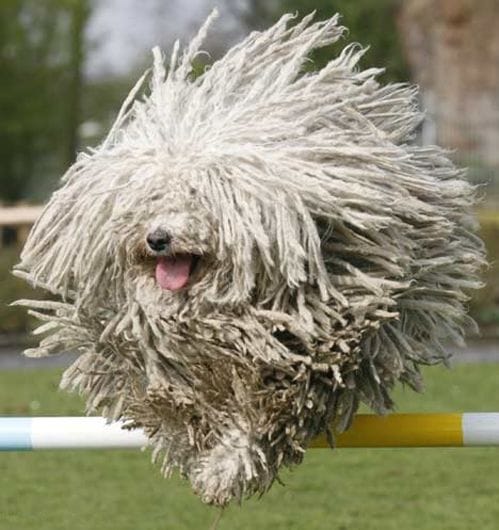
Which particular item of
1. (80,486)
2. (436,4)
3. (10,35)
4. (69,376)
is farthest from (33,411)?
(10,35)

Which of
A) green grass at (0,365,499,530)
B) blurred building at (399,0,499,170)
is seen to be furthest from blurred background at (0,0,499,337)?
green grass at (0,365,499,530)

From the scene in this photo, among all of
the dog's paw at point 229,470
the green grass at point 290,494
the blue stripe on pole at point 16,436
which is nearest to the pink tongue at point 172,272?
the dog's paw at point 229,470

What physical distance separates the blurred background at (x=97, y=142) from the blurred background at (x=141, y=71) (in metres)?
0.03

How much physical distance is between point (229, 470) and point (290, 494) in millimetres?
3455

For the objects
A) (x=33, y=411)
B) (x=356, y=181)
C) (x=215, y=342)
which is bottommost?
(x=33, y=411)

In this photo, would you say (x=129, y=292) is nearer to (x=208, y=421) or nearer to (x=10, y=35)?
(x=208, y=421)

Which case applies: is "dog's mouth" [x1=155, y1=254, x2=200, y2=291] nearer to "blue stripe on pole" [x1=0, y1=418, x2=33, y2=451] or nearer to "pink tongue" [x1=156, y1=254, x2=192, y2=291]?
"pink tongue" [x1=156, y1=254, x2=192, y2=291]

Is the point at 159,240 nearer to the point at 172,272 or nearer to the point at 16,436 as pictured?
the point at 172,272

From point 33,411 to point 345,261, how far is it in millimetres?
6632

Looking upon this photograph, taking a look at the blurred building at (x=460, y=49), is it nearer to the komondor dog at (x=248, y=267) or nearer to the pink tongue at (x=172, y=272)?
the komondor dog at (x=248, y=267)

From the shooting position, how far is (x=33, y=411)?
1159 centimetres

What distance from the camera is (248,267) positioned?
16.5 feet

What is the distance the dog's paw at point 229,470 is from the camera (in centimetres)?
496

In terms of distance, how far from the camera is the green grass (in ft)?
25.0
